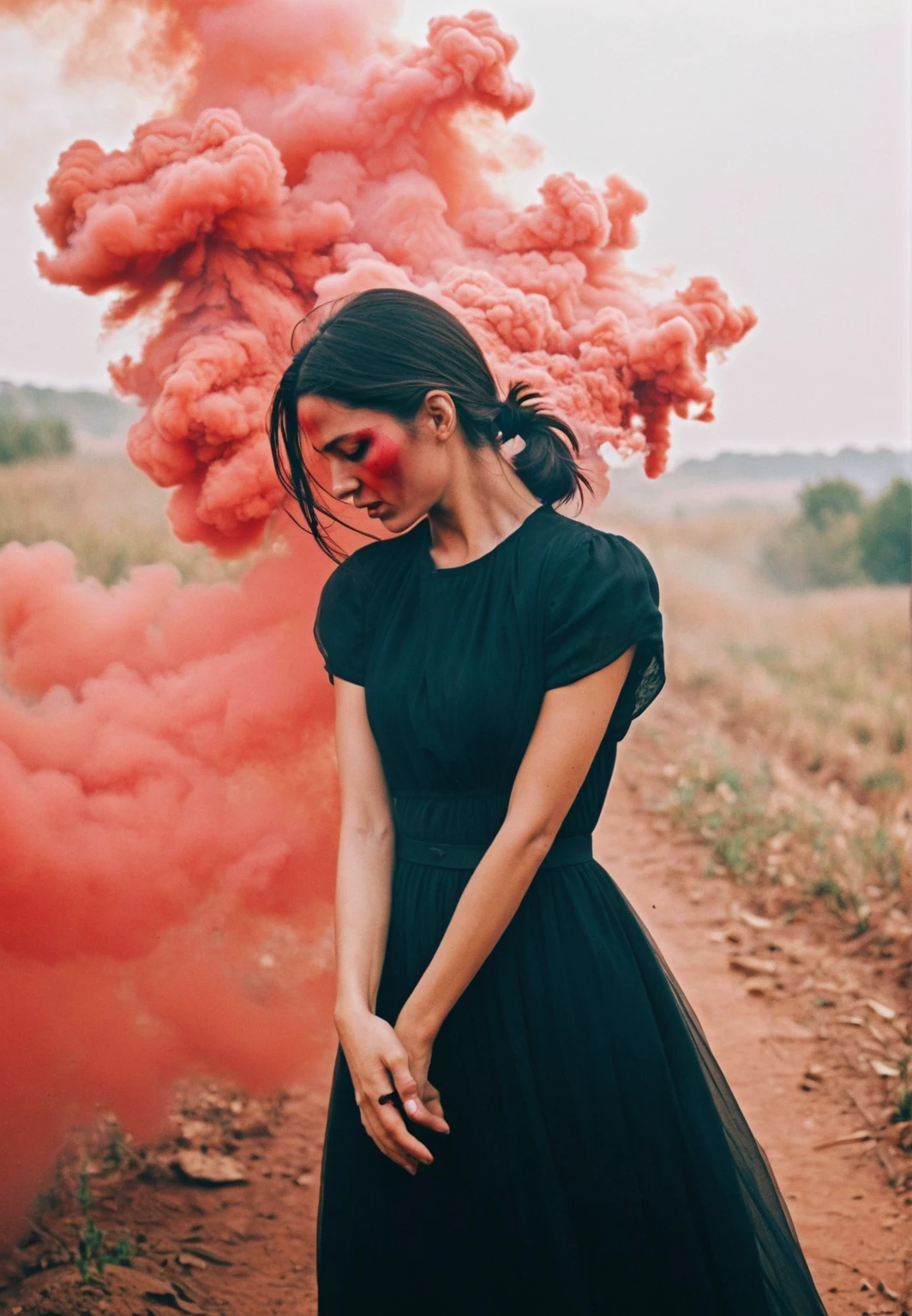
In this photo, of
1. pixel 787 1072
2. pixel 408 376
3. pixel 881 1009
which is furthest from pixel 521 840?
pixel 881 1009

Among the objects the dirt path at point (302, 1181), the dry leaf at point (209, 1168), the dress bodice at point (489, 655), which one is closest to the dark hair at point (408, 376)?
the dress bodice at point (489, 655)

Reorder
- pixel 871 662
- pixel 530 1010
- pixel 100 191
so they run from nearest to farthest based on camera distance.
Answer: pixel 530 1010 → pixel 100 191 → pixel 871 662

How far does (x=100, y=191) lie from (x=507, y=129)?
109 centimetres

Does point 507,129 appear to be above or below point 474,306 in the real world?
above

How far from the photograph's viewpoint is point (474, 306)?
2.90 metres

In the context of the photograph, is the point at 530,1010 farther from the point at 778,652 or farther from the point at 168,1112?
the point at 778,652

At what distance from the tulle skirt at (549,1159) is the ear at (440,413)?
805mm

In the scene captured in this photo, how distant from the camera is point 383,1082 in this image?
6.48 feet

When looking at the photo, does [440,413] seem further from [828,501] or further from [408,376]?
[828,501]

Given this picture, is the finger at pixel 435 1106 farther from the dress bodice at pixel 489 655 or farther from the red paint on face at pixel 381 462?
the red paint on face at pixel 381 462

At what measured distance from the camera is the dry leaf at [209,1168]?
317cm

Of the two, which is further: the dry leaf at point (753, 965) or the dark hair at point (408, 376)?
the dry leaf at point (753, 965)

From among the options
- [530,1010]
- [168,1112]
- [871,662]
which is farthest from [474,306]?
[871,662]

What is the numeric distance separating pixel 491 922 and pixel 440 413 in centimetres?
89
